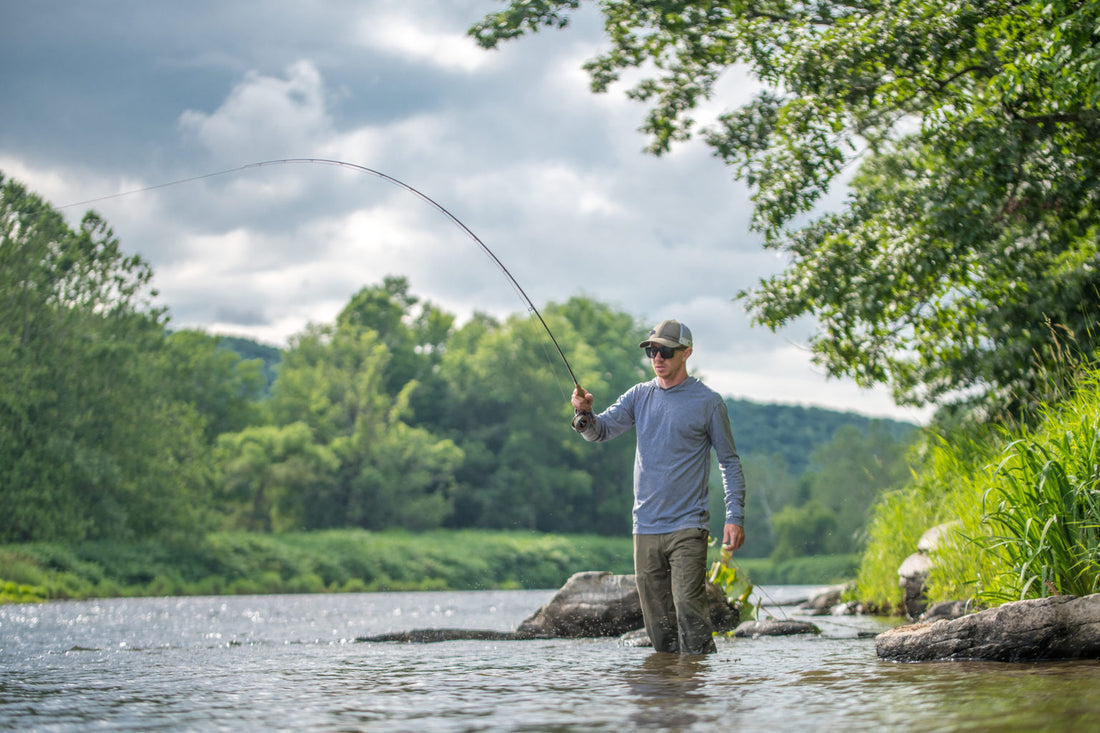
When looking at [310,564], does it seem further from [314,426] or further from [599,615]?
[599,615]

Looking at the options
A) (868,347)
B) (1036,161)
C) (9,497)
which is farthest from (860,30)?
(9,497)

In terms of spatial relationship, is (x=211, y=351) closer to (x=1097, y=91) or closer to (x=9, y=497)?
(x=9, y=497)

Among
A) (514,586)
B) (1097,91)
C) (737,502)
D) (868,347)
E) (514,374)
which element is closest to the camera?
(737,502)

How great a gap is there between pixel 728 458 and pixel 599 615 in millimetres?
4241

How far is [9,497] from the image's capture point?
1208 inches

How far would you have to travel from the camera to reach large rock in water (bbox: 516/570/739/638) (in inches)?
378

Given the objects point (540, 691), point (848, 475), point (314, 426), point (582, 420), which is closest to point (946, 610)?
point (582, 420)

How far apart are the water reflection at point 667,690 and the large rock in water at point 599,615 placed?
132 inches

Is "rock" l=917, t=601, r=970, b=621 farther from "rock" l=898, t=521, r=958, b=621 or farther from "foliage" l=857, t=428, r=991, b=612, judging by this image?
"rock" l=898, t=521, r=958, b=621

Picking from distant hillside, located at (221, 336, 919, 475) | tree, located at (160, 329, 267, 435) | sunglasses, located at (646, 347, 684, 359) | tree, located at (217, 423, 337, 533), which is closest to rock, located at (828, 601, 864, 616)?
sunglasses, located at (646, 347, 684, 359)

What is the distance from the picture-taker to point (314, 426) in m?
55.9

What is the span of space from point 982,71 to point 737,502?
697cm

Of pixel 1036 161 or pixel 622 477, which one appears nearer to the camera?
pixel 1036 161

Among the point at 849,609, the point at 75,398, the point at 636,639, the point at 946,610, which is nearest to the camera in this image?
the point at 636,639
